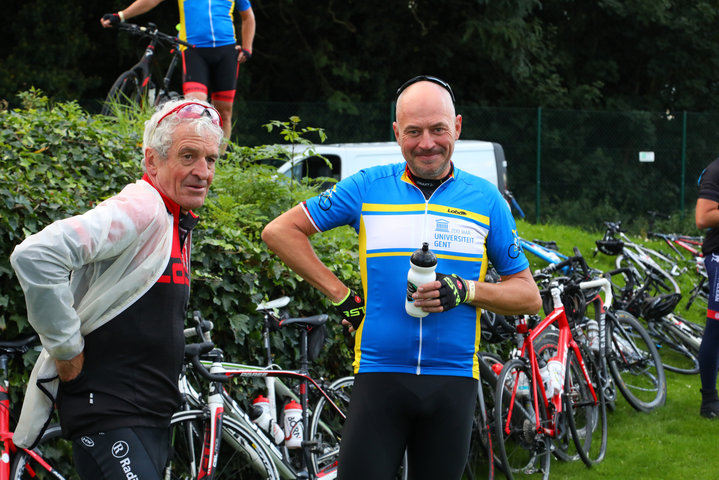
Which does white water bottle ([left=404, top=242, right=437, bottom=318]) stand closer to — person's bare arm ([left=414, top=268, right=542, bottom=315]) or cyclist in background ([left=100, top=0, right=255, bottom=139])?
person's bare arm ([left=414, top=268, right=542, bottom=315])

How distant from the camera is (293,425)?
473 cm

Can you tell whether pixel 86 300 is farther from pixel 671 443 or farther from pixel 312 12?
pixel 312 12

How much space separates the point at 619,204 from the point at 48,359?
1788cm

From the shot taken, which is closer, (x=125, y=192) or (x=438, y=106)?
(x=125, y=192)

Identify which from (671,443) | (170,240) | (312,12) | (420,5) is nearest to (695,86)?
(420,5)

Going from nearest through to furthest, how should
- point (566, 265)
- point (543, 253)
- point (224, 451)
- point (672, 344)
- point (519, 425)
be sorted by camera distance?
point (224, 451), point (519, 425), point (566, 265), point (672, 344), point (543, 253)

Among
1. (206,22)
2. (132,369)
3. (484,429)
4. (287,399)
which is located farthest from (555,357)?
(132,369)

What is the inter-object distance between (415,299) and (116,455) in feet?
3.63

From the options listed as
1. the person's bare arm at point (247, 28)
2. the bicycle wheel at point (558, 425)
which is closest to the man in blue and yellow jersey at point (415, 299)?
the bicycle wheel at point (558, 425)

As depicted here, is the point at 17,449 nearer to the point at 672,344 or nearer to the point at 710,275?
the point at 710,275

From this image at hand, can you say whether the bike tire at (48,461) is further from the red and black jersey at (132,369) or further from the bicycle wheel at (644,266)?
the bicycle wheel at (644,266)

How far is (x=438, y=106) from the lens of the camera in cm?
306

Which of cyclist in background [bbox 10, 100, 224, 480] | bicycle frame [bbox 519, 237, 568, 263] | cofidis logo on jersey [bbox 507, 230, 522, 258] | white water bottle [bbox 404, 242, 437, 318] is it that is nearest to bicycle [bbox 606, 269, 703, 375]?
bicycle frame [bbox 519, 237, 568, 263]

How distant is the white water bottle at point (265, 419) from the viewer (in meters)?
4.61
